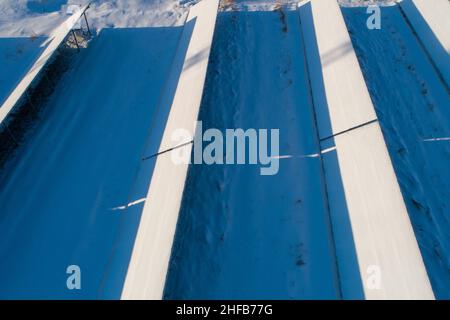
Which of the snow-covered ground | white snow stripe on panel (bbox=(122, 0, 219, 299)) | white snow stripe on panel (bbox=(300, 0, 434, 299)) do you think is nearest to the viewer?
white snow stripe on panel (bbox=(300, 0, 434, 299))

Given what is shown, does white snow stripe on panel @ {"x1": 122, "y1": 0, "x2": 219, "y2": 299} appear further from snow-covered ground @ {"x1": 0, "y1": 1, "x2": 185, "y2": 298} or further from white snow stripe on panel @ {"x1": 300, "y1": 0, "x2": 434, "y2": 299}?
white snow stripe on panel @ {"x1": 300, "y1": 0, "x2": 434, "y2": 299}

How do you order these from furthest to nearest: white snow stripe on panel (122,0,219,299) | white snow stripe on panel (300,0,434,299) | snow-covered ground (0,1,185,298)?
snow-covered ground (0,1,185,298) → white snow stripe on panel (122,0,219,299) → white snow stripe on panel (300,0,434,299)

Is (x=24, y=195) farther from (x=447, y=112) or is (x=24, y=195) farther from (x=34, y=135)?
(x=447, y=112)

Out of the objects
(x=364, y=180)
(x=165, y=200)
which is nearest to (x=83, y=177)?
(x=165, y=200)

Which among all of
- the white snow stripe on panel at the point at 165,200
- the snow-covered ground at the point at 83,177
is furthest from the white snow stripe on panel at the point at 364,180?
the snow-covered ground at the point at 83,177

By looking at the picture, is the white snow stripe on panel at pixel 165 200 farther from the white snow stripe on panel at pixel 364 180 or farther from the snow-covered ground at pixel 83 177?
the white snow stripe on panel at pixel 364 180

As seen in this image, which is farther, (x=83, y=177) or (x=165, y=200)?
(x=83, y=177)

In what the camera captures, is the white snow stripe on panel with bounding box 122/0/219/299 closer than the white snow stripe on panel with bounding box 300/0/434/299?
No

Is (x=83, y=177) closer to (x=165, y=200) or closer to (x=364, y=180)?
(x=165, y=200)

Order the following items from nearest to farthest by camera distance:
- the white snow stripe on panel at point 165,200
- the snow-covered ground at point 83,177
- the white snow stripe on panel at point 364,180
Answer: the white snow stripe on panel at point 364,180 < the white snow stripe on panel at point 165,200 < the snow-covered ground at point 83,177

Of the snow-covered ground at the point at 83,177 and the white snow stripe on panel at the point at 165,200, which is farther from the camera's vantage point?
the snow-covered ground at the point at 83,177

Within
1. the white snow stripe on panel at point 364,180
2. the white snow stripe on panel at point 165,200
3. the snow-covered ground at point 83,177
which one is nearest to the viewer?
the white snow stripe on panel at point 364,180

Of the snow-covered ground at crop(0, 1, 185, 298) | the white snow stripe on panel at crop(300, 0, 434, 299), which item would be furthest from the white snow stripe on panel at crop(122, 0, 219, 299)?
the white snow stripe on panel at crop(300, 0, 434, 299)

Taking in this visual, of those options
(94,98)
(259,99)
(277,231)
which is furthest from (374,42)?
(94,98)
